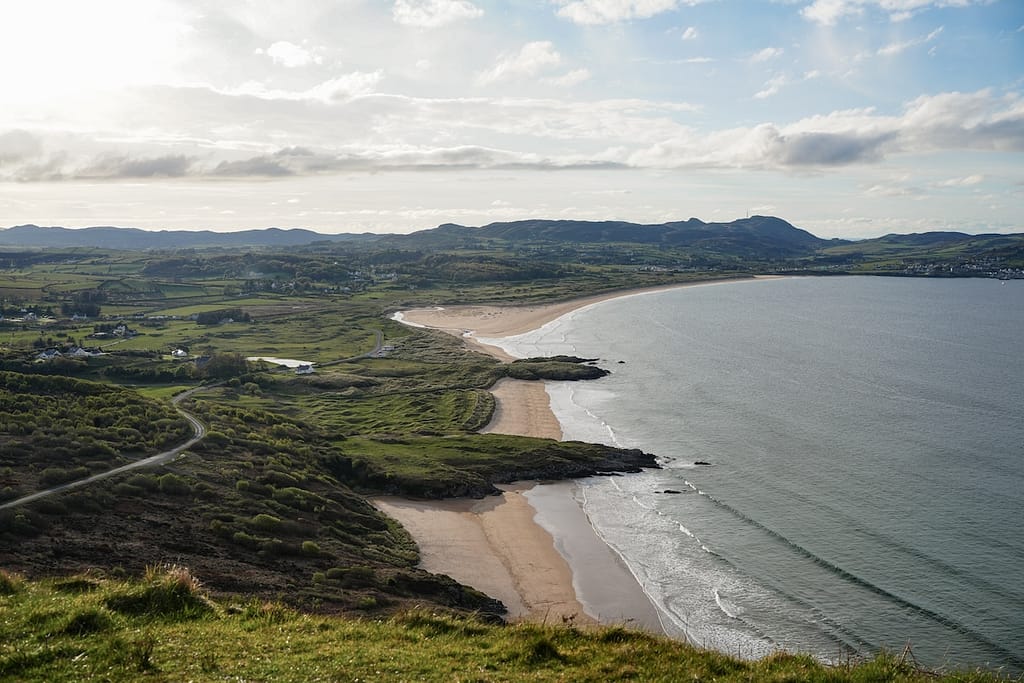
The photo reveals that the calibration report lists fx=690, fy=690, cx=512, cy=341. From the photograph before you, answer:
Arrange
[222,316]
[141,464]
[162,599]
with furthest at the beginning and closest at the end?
[222,316] < [141,464] < [162,599]

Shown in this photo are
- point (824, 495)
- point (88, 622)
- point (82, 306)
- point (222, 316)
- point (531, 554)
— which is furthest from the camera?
point (82, 306)

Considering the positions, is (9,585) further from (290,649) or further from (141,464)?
(141,464)

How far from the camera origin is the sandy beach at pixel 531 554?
38562 millimetres

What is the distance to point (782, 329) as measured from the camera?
14888 cm

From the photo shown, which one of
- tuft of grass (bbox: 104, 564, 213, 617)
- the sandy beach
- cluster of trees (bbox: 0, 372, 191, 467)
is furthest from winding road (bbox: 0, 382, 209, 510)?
tuft of grass (bbox: 104, 564, 213, 617)

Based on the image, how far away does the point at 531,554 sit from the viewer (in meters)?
45.8

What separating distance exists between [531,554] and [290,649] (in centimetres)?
2928

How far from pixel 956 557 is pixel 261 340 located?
4962 inches

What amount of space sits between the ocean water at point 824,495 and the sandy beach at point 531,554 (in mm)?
1689

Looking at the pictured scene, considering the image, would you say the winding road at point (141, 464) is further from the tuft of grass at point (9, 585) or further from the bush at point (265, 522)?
the tuft of grass at point (9, 585)

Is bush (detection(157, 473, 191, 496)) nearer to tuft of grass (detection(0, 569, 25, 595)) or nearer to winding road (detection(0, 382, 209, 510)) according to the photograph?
winding road (detection(0, 382, 209, 510))

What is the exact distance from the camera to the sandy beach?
38.6 m

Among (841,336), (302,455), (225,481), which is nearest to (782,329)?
(841,336)

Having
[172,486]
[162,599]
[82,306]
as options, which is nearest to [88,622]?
[162,599]
